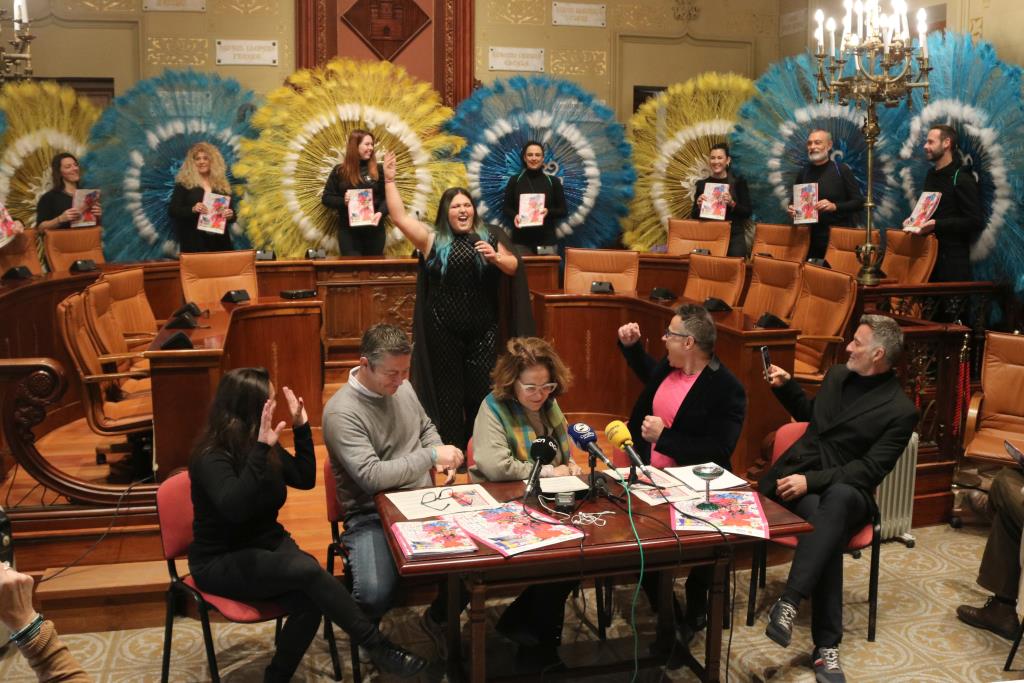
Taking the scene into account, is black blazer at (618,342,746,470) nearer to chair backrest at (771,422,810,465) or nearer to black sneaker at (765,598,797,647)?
chair backrest at (771,422,810,465)

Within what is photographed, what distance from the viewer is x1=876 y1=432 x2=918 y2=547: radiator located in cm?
471

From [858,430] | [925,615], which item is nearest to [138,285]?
[858,430]

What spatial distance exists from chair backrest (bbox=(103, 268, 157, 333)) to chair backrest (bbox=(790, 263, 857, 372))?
3.72 meters

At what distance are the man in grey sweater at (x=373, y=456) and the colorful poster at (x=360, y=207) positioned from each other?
163 inches

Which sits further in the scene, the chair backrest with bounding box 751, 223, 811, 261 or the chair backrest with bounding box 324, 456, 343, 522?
the chair backrest with bounding box 751, 223, 811, 261

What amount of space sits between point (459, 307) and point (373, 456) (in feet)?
4.50

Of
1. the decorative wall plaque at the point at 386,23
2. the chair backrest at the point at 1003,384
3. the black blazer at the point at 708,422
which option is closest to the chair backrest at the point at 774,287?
the chair backrest at the point at 1003,384

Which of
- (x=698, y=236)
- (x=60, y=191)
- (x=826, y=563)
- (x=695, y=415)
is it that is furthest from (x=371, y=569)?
(x=60, y=191)

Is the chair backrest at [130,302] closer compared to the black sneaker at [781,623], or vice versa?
the black sneaker at [781,623]

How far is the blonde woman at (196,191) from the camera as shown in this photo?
303 inches

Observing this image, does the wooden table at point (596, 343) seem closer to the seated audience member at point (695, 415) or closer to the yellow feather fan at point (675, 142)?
the seated audience member at point (695, 415)

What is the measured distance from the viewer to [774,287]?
20.1ft

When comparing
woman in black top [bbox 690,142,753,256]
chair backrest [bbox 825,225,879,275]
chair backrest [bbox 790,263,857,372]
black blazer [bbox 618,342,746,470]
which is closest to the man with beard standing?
chair backrest [bbox 825,225,879,275]

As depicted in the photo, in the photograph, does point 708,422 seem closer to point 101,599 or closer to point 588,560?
point 588,560
